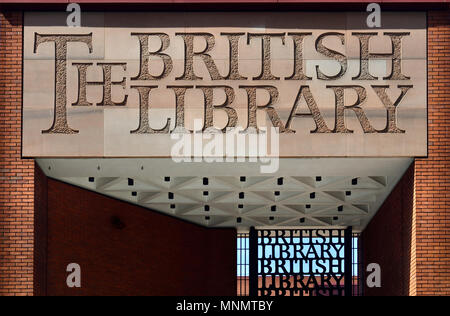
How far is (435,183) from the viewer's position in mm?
21609

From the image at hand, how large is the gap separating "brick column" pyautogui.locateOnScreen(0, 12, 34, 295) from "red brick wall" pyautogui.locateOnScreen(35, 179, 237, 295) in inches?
26.9

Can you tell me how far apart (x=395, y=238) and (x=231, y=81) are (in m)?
5.48

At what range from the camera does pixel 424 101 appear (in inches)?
856

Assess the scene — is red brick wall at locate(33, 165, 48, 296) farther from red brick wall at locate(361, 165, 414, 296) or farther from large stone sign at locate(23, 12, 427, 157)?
red brick wall at locate(361, 165, 414, 296)

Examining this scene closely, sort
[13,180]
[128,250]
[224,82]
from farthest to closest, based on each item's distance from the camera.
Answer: [128,250] → [224,82] → [13,180]

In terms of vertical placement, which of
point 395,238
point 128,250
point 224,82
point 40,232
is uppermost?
point 224,82

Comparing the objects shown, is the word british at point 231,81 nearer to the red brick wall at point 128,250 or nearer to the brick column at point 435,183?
the brick column at point 435,183

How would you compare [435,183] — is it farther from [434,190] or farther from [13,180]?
[13,180]

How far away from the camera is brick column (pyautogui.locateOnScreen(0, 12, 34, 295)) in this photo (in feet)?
69.8

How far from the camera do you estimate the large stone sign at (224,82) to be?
853 inches

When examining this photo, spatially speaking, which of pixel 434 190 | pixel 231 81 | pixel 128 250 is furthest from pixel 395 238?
pixel 128 250

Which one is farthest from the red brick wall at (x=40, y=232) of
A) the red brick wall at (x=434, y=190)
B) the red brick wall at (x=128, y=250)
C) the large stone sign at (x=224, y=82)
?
the red brick wall at (x=434, y=190)

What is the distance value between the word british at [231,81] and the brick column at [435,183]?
1.99 ft

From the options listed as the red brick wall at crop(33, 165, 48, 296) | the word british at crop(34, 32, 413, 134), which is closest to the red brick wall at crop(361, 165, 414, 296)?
the word british at crop(34, 32, 413, 134)
